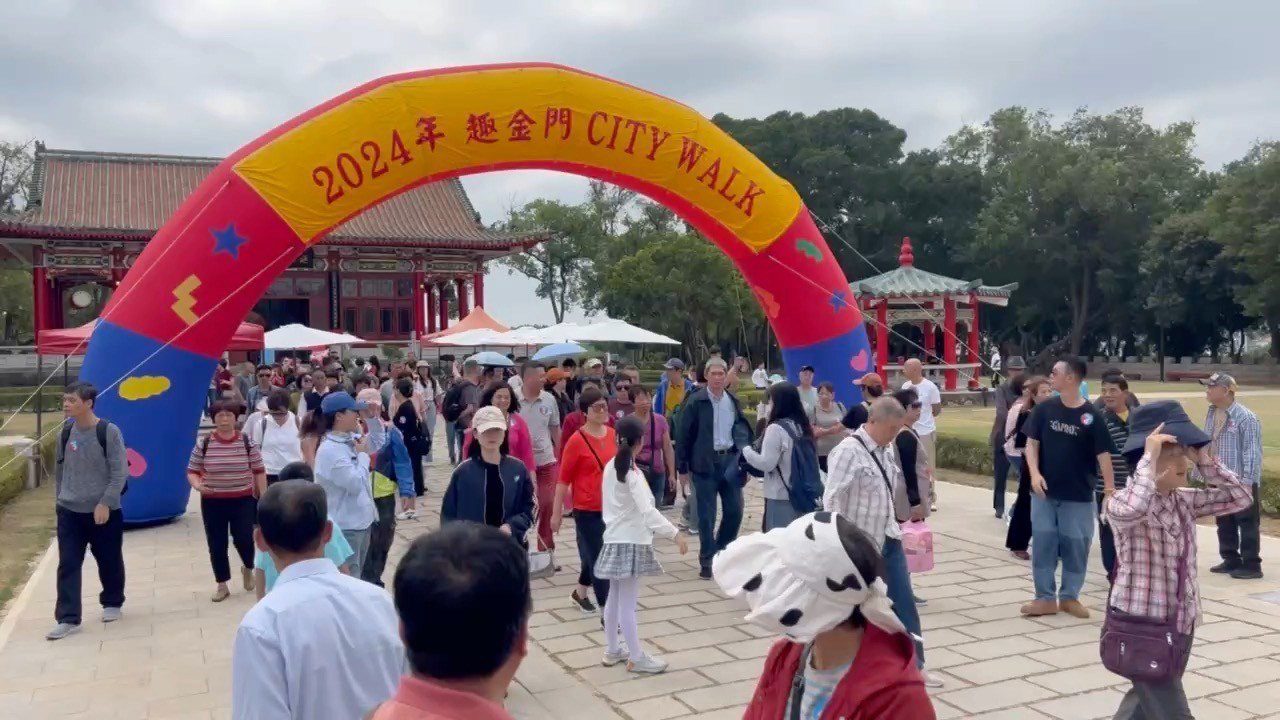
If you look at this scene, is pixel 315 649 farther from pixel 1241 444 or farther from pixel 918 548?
pixel 1241 444

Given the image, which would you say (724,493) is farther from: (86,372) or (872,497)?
(86,372)

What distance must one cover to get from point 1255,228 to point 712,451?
101 feet

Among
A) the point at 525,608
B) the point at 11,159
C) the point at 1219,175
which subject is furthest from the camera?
the point at 11,159

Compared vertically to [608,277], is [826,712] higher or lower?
lower

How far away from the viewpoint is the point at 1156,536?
3.54 meters

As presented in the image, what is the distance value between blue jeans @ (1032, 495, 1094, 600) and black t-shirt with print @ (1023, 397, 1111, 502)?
8 centimetres

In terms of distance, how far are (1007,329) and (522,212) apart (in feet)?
70.4

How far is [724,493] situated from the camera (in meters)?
7.19

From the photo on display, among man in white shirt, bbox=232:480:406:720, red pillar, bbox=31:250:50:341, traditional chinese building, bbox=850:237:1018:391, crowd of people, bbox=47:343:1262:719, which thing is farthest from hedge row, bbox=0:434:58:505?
traditional chinese building, bbox=850:237:1018:391

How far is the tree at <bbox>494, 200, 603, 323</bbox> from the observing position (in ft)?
139

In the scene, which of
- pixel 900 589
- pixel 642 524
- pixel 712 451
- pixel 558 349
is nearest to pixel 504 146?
pixel 712 451

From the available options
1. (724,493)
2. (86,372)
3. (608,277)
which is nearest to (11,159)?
(608,277)

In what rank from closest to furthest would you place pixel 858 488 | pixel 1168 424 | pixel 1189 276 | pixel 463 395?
pixel 1168 424 < pixel 858 488 < pixel 463 395 < pixel 1189 276

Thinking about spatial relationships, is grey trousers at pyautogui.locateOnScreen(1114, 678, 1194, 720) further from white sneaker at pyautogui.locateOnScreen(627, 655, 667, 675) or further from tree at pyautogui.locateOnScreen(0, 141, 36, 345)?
tree at pyautogui.locateOnScreen(0, 141, 36, 345)
